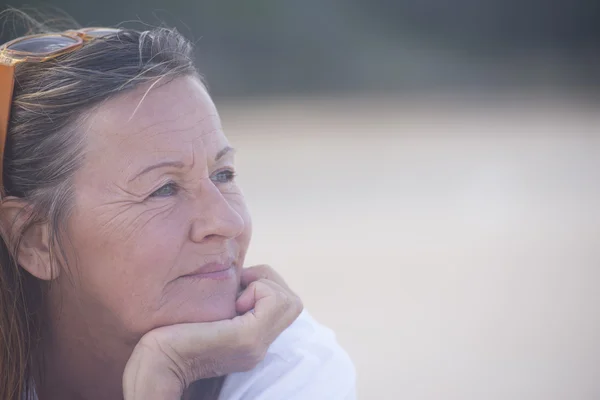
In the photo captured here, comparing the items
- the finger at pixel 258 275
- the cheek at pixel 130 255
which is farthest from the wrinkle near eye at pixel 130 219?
the finger at pixel 258 275

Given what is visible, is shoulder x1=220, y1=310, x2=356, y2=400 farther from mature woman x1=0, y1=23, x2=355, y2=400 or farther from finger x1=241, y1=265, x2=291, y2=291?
finger x1=241, y1=265, x2=291, y2=291

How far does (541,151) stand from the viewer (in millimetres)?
11266

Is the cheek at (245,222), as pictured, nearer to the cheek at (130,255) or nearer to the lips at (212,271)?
the lips at (212,271)

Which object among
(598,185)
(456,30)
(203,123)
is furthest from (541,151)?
(203,123)

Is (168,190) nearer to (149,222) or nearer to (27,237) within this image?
(149,222)

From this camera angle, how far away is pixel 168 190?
270 centimetres

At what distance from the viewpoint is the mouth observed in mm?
2625

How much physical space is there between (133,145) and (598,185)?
822 cm

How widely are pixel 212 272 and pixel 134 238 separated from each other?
0.29m

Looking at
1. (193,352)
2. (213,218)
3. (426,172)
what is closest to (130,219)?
(213,218)

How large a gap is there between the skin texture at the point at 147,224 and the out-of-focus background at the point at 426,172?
1.79 metres

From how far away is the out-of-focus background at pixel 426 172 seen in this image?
5.92 meters

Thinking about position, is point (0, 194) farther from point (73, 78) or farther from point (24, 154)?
point (73, 78)

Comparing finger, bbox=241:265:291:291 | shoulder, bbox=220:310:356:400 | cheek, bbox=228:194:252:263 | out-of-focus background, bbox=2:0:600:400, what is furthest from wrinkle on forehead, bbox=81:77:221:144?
out-of-focus background, bbox=2:0:600:400
